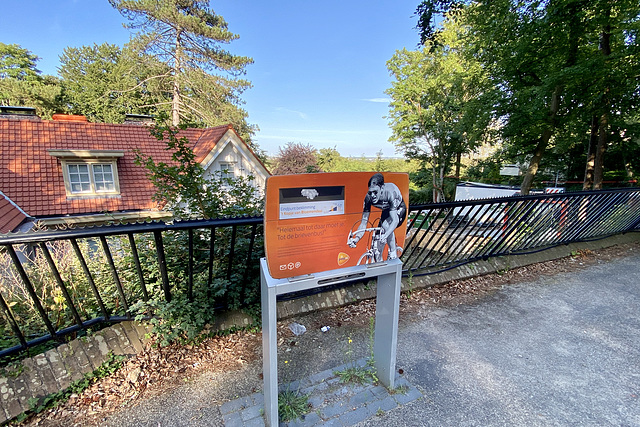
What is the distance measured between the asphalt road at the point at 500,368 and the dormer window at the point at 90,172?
12.1 meters

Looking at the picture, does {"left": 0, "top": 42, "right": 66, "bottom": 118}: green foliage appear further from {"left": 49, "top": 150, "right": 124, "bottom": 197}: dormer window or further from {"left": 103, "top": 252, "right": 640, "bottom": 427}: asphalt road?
{"left": 103, "top": 252, "right": 640, "bottom": 427}: asphalt road

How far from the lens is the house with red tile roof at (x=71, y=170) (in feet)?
32.6

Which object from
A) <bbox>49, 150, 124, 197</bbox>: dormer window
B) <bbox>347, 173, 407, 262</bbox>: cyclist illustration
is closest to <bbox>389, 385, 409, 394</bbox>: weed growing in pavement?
<bbox>347, 173, 407, 262</bbox>: cyclist illustration

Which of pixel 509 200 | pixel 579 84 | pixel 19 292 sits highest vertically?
pixel 579 84

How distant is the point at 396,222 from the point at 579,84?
9.24m

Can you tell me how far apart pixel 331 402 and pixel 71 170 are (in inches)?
539

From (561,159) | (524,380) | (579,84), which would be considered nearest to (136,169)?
(524,380)

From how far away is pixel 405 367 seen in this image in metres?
2.27

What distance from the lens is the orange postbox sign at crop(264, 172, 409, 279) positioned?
1482mm

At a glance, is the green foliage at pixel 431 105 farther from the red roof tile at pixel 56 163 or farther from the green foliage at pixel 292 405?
the green foliage at pixel 292 405

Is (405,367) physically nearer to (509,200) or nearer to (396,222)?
(396,222)

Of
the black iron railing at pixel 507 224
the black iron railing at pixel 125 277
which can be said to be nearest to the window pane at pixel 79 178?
the black iron railing at pixel 125 277

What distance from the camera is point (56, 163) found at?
10578 mm

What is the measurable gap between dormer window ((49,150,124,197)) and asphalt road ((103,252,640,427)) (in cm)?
1213
